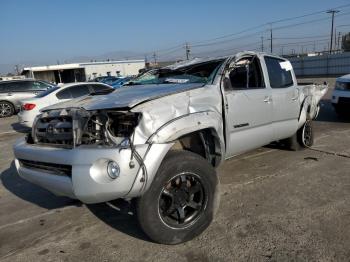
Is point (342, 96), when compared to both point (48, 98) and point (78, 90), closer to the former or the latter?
point (78, 90)

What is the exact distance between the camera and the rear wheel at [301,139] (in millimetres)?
6238

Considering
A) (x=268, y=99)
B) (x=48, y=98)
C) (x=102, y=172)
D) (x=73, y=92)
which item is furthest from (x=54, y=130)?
(x=73, y=92)

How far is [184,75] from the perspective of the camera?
469 cm

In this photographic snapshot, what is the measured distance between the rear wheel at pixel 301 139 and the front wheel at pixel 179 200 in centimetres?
302

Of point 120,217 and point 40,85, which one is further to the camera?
point 40,85

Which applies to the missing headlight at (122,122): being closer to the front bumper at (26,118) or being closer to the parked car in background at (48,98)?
the parked car in background at (48,98)

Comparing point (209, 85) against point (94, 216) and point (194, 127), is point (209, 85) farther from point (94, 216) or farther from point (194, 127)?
point (94, 216)

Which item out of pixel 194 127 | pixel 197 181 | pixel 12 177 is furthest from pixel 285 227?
pixel 12 177

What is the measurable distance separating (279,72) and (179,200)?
300 centimetres

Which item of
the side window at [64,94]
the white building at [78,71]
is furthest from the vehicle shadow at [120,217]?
the white building at [78,71]

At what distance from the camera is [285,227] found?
3.65 metres

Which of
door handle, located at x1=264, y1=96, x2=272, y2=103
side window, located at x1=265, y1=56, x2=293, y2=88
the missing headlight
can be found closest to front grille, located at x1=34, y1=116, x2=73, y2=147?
the missing headlight

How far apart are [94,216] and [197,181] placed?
4.71ft

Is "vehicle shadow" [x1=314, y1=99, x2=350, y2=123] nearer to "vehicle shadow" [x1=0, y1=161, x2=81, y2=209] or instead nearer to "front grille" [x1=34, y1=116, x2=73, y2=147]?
"vehicle shadow" [x1=0, y1=161, x2=81, y2=209]
